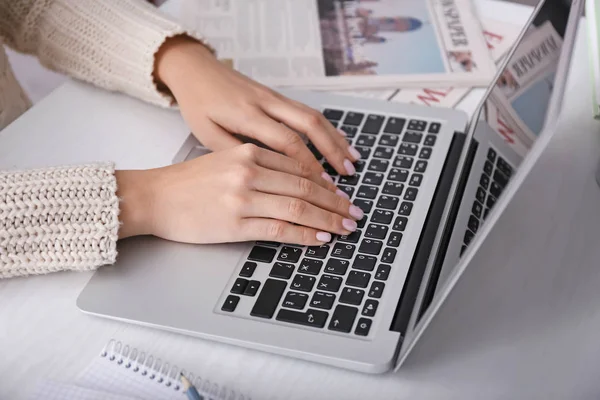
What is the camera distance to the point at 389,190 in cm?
72

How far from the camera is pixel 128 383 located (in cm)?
55

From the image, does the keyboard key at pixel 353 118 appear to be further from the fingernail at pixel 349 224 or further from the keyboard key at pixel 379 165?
the fingernail at pixel 349 224

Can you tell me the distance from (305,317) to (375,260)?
0.09 m

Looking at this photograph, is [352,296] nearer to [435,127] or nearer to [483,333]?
[483,333]

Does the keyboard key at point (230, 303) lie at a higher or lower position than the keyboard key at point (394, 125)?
higher

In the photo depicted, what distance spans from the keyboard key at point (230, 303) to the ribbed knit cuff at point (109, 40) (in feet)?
1.11

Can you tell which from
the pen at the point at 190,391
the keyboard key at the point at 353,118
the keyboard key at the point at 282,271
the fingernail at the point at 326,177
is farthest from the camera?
the keyboard key at the point at 353,118

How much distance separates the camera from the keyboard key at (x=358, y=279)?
604mm

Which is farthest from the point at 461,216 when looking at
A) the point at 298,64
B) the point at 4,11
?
the point at 4,11

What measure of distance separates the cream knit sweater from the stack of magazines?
0.15 m

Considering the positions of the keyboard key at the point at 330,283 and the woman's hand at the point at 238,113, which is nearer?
the keyboard key at the point at 330,283

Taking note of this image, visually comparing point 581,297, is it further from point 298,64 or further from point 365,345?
point 298,64

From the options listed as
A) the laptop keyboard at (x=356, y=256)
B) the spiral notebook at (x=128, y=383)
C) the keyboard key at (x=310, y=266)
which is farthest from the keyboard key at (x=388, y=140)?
the spiral notebook at (x=128, y=383)

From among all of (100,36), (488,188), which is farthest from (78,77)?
(488,188)
